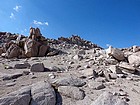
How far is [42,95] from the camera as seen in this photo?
4.09 m

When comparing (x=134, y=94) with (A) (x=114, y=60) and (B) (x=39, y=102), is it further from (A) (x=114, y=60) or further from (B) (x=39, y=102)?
(A) (x=114, y=60)

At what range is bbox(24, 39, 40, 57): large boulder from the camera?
1505cm

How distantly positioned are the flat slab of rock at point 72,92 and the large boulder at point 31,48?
11.0 m

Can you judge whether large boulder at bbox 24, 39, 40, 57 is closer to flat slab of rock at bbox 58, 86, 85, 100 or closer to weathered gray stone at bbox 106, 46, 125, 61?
weathered gray stone at bbox 106, 46, 125, 61

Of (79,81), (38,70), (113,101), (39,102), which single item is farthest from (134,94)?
(38,70)

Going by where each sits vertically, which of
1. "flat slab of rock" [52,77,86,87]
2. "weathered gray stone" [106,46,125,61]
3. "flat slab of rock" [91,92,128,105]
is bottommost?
"flat slab of rock" [91,92,128,105]

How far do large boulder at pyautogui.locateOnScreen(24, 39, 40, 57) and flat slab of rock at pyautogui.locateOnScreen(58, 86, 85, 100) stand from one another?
36.2 feet

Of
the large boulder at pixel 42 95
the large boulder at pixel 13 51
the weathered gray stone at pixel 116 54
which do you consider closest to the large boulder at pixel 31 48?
the large boulder at pixel 13 51

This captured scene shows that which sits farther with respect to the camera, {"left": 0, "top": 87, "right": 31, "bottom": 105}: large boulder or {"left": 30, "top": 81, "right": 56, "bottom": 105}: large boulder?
{"left": 30, "top": 81, "right": 56, "bottom": 105}: large boulder

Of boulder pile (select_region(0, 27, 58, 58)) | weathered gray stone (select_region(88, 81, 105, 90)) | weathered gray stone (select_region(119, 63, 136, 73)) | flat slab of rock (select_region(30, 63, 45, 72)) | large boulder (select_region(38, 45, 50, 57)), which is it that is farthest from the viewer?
large boulder (select_region(38, 45, 50, 57))

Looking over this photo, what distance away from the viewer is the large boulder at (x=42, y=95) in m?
3.92

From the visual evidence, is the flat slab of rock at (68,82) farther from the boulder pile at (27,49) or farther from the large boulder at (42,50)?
the large boulder at (42,50)

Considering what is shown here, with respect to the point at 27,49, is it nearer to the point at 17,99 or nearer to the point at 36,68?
the point at 36,68

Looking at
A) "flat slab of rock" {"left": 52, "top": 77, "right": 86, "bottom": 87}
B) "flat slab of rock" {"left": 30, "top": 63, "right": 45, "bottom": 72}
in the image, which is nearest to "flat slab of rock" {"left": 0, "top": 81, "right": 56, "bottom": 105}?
"flat slab of rock" {"left": 52, "top": 77, "right": 86, "bottom": 87}
